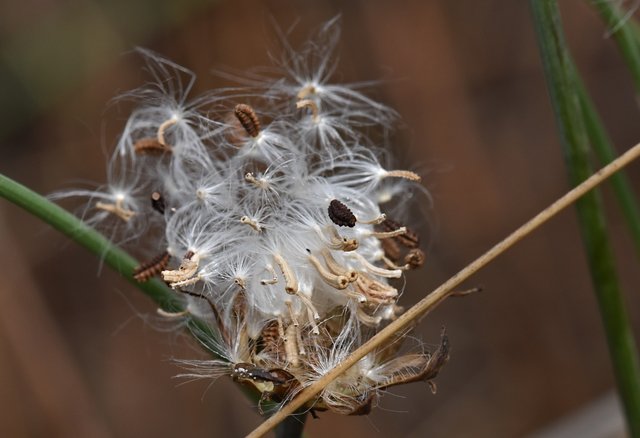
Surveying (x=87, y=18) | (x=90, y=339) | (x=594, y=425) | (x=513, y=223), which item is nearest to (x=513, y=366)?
(x=513, y=223)

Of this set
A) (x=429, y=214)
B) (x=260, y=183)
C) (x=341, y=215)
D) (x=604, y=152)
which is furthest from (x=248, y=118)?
(x=429, y=214)

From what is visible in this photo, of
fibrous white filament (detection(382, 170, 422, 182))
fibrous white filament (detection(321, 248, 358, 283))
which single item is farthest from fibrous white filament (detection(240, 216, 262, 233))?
fibrous white filament (detection(382, 170, 422, 182))

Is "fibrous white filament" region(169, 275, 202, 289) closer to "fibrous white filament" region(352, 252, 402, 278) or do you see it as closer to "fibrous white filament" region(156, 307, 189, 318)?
"fibrous white filament" region(156, 307, 189, 318)

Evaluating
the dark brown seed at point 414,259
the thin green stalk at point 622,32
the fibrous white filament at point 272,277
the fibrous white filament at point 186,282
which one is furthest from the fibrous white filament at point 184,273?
the thin green stalk at point 622,32

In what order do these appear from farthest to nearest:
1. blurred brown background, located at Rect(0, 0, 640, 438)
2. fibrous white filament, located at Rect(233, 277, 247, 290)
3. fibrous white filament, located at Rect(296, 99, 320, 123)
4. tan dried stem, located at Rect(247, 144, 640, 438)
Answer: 1. blurred brown background, located at Rect(0, 0, 640, 438)
2. fibrous white filament, located at Rect(296, 99, 320, 123)
3. fibrous white filament, located at Rect(233, 277, 247, 290)
4. tan dried stem, located at Rect(247, 144, 640, 438)

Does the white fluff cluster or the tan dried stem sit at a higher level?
the white fluff cluster

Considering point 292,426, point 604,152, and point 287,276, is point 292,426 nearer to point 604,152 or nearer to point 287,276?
point 287,276
